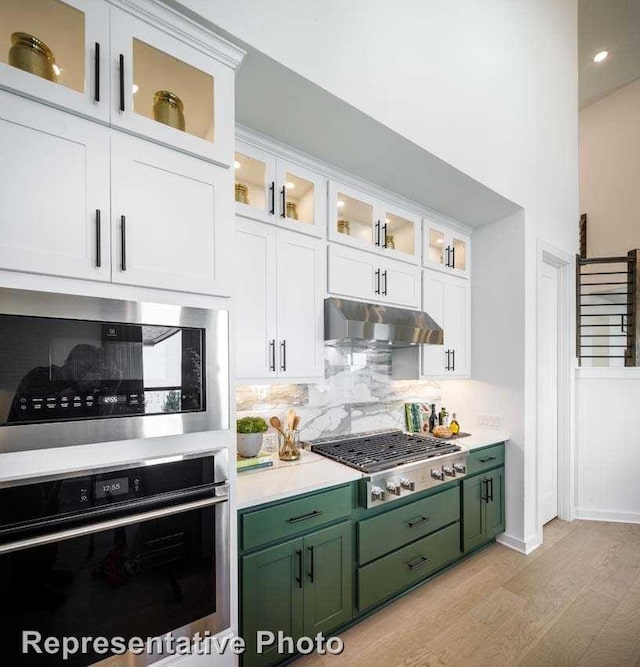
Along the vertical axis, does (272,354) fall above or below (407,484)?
above

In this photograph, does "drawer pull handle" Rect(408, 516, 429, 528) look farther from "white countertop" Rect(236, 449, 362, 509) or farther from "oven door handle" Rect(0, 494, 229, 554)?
"oven door handle" Rect(0, 494, 229, 554)

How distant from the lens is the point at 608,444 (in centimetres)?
357

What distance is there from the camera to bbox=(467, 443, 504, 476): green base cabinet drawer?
2.75m

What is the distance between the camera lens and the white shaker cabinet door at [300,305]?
7.11ft

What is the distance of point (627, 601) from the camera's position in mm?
2361

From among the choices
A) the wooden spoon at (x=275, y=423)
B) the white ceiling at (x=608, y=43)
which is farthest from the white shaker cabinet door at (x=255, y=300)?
the white ceiling at (x=608, y=43)

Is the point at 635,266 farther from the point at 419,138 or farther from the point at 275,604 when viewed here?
the point at 275,604

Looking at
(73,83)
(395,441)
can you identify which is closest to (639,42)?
(395,441)

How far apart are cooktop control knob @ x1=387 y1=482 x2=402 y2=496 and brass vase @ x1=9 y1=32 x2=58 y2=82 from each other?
2280mm

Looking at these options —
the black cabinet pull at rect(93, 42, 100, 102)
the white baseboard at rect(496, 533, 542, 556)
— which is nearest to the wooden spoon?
the black cabinet pull at rect(93, 42, 100, 102)

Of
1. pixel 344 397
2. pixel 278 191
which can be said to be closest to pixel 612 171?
pixel 344 397

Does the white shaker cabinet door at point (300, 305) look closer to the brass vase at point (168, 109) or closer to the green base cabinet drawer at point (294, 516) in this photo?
the green base cabinet drawer at point (294, 516)

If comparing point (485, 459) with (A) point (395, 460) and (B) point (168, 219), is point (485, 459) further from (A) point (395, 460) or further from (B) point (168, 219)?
(B) point (168, 219)

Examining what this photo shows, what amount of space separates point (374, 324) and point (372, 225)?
2.52 ft
